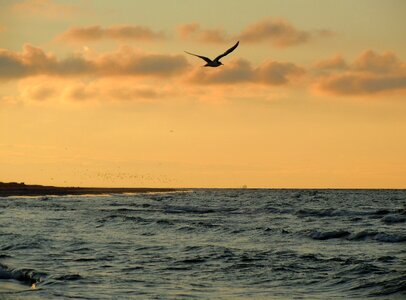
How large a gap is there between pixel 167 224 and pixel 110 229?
→ 5.55 metres

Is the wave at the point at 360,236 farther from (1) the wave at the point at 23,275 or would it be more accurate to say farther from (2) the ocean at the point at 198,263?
(1) the wave at the point at 23,275

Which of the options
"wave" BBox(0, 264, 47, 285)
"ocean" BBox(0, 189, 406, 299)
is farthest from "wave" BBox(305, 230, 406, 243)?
"wave" BBox(0, 264, 47, 285)

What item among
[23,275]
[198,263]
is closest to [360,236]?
[198,263]

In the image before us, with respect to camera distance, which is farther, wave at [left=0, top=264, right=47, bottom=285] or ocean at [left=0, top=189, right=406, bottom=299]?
wave at [left=0, top=264, right=47, bottom=285]

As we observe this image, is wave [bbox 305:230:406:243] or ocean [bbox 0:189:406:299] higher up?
wave [bbox 305:230:406:243]

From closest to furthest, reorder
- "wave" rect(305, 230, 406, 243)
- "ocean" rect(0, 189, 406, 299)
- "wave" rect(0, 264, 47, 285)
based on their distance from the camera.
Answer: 1. "ocean" rect(0, 189, 406, 299)
2. "wave" rect(0, 264, 47, 285)
3. "wave" rect(305, 230, 406, 243)

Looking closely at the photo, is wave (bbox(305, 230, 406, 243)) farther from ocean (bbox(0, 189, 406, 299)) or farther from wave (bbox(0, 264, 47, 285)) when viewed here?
wave (bbox(0, 264, 47, 285))

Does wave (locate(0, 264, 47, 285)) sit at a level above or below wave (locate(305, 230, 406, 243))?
below

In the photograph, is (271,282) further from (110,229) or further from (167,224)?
(167,224)

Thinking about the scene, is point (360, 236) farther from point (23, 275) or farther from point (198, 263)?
point (23, 275)

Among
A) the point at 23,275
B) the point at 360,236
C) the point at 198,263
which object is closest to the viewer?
the point at 23,275

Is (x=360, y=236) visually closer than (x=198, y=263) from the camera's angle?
No

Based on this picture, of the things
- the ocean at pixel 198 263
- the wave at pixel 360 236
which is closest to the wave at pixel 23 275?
the ocean at pixel 198 263

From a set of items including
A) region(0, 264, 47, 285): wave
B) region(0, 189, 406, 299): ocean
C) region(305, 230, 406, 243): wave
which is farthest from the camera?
region(305, 230, 406, 243): wave
